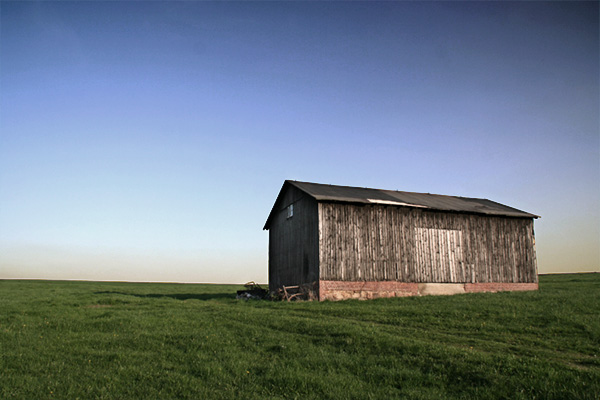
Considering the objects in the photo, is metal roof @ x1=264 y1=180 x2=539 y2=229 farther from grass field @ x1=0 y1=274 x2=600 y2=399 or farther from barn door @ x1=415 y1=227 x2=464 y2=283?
grass field @ x1=0 y1=274 x2=600 y2=399

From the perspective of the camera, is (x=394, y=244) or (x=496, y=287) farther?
(x=496, y=287)

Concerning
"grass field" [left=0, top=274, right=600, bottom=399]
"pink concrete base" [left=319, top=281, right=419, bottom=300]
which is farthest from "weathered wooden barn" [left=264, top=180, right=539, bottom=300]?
"grass field" [left=0, top=274, right=600, bottom=399]

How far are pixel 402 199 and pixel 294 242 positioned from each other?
8.80 m

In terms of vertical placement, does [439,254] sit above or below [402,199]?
below

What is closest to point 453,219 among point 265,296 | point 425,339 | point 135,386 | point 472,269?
point 472,269

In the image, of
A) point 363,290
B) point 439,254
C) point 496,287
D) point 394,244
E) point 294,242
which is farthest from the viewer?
point 294,242

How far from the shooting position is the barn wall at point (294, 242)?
100 feet

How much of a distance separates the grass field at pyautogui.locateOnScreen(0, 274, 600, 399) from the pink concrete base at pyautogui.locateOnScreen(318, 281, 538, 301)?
6748 millimetres

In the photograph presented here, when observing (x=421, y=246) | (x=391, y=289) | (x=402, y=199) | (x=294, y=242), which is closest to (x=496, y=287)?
(x=421, y=246)

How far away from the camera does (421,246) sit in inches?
1261

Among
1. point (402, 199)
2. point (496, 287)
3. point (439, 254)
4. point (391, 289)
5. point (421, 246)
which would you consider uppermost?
point (402, 199)

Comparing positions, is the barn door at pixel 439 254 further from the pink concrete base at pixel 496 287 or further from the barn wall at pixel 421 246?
the pink concrete base at pixel 496 287

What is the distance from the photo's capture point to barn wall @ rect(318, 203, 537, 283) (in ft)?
97.9

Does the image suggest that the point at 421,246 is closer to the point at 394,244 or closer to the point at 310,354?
the point at 394,244
